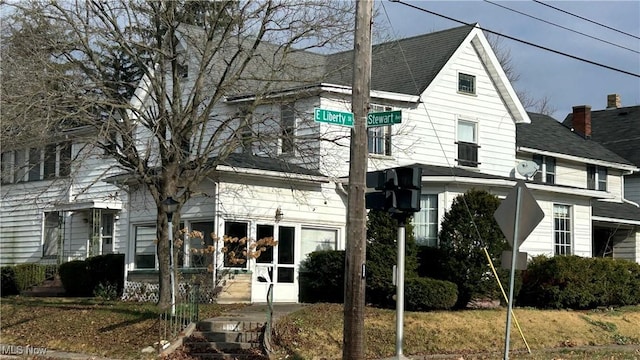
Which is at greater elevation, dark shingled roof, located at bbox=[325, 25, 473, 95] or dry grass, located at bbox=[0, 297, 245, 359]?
dark shingled roof, located at bbox=[325, 25, 473, 95]

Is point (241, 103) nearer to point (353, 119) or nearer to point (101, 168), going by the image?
point (101, 168)

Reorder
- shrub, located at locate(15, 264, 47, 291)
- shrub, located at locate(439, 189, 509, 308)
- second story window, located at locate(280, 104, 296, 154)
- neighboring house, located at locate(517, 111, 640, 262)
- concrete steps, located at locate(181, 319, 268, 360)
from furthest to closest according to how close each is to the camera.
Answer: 1. neighboring house, located at locate(517, 111, 640, 262)
2. shrub, located at locate(15, 264, 47, 291)
3. shrub, located at locate(439, 189, 509, 308)
4. second story window, located at locate(280, 104, 296, 154)
5. concrete steps, located at locate(181, 319, 268, 360)

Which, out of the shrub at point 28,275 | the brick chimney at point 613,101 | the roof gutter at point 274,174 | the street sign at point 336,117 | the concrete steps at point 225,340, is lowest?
the concrete steps at point 225,340

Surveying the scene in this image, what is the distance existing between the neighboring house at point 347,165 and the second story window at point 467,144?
38 millimetres

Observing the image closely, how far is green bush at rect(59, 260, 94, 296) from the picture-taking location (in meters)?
27.7

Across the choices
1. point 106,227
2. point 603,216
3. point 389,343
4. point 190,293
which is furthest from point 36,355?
point 603,216

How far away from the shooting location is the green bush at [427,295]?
19938 mm

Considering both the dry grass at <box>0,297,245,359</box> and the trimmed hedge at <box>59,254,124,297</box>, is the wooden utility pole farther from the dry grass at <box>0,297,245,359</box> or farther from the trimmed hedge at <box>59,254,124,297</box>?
the trimmed hedge at <box>59,254,124,297</box>

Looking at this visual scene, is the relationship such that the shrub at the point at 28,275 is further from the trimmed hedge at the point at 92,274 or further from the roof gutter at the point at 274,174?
the roof gutter at the point at 274,174

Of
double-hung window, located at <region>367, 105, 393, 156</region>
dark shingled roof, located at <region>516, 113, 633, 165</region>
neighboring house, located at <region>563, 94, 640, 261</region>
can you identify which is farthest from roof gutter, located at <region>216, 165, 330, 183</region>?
neighboring house, located at <region>563, 94, 640, 261</region>

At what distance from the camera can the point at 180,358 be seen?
1608 centimetres

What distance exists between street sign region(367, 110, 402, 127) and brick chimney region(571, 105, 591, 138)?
2694cm

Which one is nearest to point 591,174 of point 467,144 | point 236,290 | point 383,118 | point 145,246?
point 467,144

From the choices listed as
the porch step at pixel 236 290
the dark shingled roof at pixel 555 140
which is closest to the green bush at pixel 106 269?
the porch step at pixel 236 290
